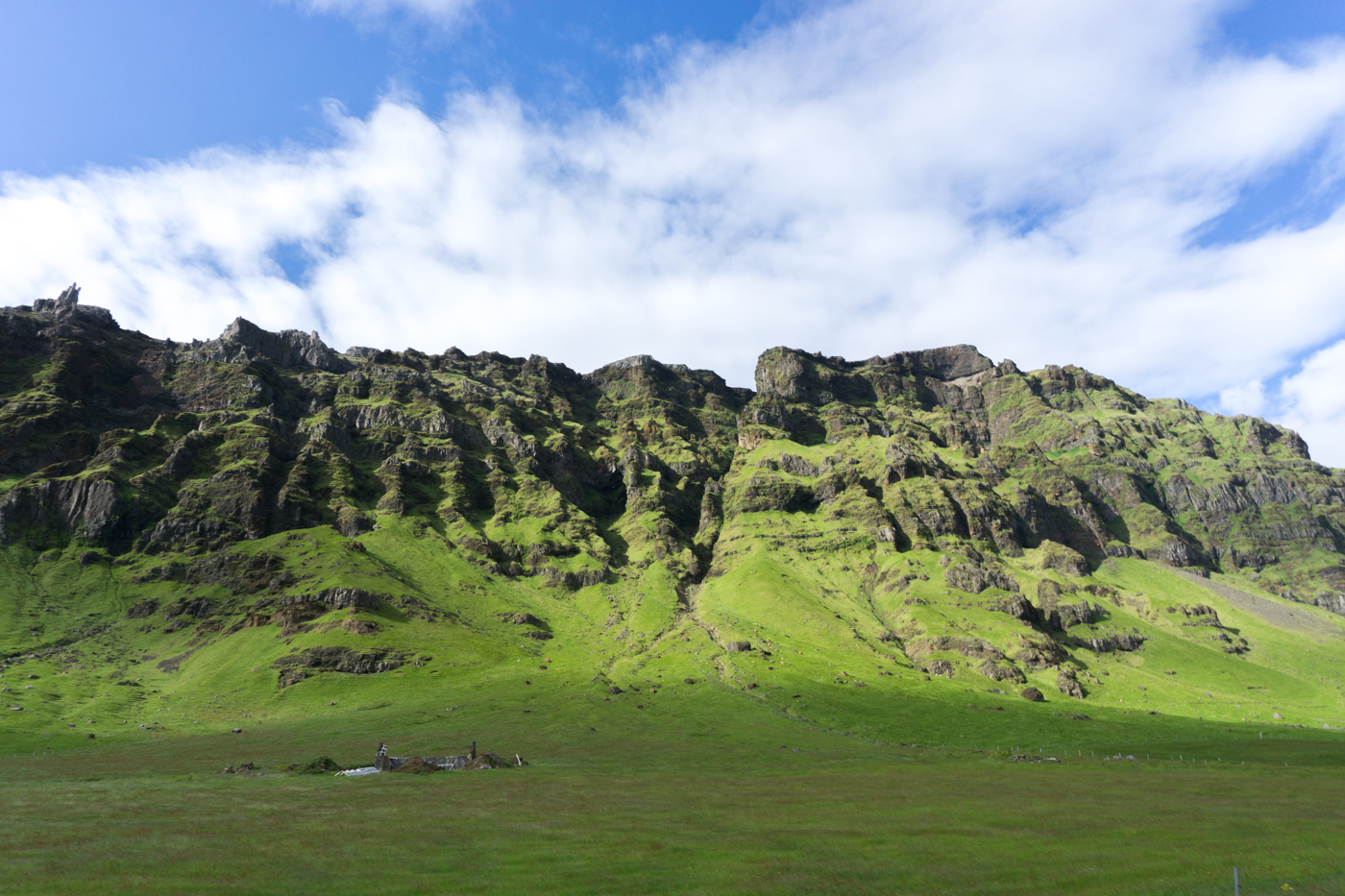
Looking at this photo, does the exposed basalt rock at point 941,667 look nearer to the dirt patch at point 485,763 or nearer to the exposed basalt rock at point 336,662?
the dirt patch at point 485,763

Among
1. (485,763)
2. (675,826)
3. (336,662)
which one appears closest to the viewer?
(675,826)

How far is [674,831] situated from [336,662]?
16497 cm

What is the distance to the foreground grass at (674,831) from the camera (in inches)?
1196

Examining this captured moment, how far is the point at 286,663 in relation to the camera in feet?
553

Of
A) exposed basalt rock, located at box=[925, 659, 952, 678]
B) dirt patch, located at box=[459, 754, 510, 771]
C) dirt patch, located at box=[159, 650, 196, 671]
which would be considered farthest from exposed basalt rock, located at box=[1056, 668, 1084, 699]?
dirt patch, located at box=[159, 650, 196, 671]

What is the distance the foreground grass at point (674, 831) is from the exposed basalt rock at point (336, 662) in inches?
3455

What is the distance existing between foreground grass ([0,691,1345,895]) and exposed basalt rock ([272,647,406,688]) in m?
87.7

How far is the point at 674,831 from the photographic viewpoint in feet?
135

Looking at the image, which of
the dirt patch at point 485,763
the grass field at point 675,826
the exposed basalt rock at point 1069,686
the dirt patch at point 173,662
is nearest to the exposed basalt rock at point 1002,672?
the exposed basalt rock at point 1069,686

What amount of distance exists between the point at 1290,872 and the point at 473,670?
577 feet

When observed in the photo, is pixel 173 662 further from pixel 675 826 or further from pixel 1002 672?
pixel 1002 672

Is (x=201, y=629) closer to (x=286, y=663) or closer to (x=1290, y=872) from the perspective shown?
(x=286, y=663)

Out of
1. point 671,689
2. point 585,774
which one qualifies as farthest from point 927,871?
point 671,689

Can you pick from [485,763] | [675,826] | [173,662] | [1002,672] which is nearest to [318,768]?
[485,763]
